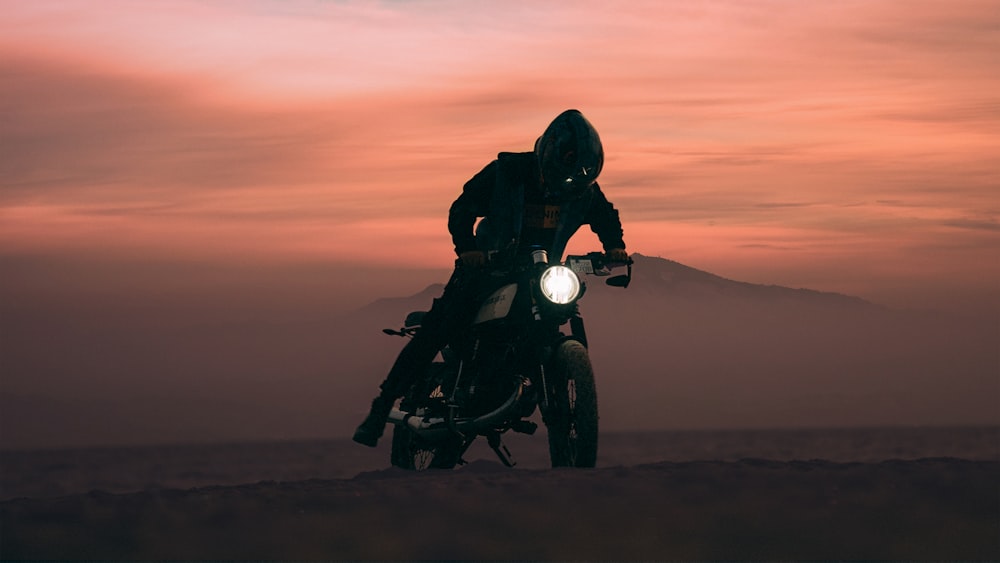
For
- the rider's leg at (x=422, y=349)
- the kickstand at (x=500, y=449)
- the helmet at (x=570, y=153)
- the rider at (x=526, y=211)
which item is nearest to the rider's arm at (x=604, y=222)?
the rider at (x=526, y=211)

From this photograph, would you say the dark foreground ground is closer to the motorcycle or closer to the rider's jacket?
the motorcycle

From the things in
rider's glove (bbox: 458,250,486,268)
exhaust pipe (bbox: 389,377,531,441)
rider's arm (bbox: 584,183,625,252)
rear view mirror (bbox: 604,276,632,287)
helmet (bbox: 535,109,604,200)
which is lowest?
exhaust pipe (bbox: 389,377,531,441)

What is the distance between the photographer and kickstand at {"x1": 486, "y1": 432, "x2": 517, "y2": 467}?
44.7 feet

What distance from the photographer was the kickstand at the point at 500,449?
13625mm

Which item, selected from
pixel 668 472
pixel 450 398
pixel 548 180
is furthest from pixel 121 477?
pixel 668 472

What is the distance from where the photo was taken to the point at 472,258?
1277cm

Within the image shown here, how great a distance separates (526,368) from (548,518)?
10.5 feet

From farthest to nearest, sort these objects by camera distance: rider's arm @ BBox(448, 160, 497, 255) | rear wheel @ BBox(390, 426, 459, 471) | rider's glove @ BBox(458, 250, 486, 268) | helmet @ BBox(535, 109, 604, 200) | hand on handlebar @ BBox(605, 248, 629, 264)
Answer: rear wheel @ BBox(390, 426, 459, 471) < hand on handlebar @ BBox(605, 248, 629, 264) < rider's arm @ BBox(448, 160, 497, 255) < rider's glove @ BBox(458, 250, 486, 268) < helmet @ BBox(535, 109, 604, 200)

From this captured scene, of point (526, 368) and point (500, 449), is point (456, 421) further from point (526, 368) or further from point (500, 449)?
point (526, 368)

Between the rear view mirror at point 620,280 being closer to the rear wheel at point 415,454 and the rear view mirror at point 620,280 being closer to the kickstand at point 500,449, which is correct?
the kickstand at point 500,449

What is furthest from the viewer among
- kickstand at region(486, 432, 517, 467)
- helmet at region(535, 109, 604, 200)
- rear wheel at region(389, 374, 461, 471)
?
rear wheel at region(389, 374, 461, 471)

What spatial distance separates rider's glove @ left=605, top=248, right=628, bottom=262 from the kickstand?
188 cm

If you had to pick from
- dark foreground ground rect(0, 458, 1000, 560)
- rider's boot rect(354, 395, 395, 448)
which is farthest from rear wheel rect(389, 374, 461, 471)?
dark foreground ground rect(0, 458, 1000, 560)

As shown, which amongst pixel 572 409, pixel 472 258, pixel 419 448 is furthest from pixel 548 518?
pixel 419 448
